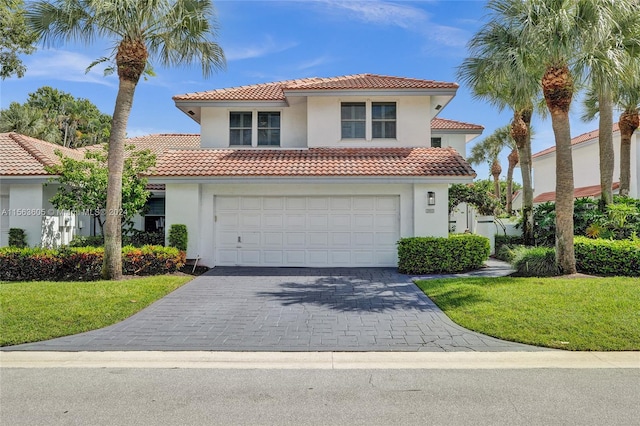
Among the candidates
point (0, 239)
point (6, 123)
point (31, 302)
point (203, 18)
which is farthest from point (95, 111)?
point (31, 302)

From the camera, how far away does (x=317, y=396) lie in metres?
4.73

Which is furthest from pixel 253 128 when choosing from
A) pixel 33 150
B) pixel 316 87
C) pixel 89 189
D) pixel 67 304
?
pixel 67 304

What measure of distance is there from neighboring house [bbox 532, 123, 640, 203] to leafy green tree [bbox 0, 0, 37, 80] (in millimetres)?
26007

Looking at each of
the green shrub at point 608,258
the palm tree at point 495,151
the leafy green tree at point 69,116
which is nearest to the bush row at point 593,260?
A: the green shrub at point 608,258

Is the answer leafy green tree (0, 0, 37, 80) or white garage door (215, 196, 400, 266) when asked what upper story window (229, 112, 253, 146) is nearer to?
white garage door (215, 196, 400, 266)

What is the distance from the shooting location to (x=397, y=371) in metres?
5.56

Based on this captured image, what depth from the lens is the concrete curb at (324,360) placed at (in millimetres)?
5781

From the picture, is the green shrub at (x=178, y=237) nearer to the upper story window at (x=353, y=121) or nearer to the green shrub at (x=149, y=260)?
the green shrub at (x=149, y=260)

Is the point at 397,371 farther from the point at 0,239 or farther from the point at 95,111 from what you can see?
the point at 95,111

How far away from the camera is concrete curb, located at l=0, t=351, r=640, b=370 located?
578 centimetres

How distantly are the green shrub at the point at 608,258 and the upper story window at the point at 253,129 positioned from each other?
35.4 feet

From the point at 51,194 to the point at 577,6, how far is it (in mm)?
17893

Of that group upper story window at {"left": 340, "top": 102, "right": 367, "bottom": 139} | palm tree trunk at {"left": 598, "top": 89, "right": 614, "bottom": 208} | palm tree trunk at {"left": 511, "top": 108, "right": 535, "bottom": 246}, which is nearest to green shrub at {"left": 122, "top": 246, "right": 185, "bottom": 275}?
upper story window at {"left": 340, "top": 102, "right": 367, "bottom": 139}

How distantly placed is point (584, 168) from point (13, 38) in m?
30.3
